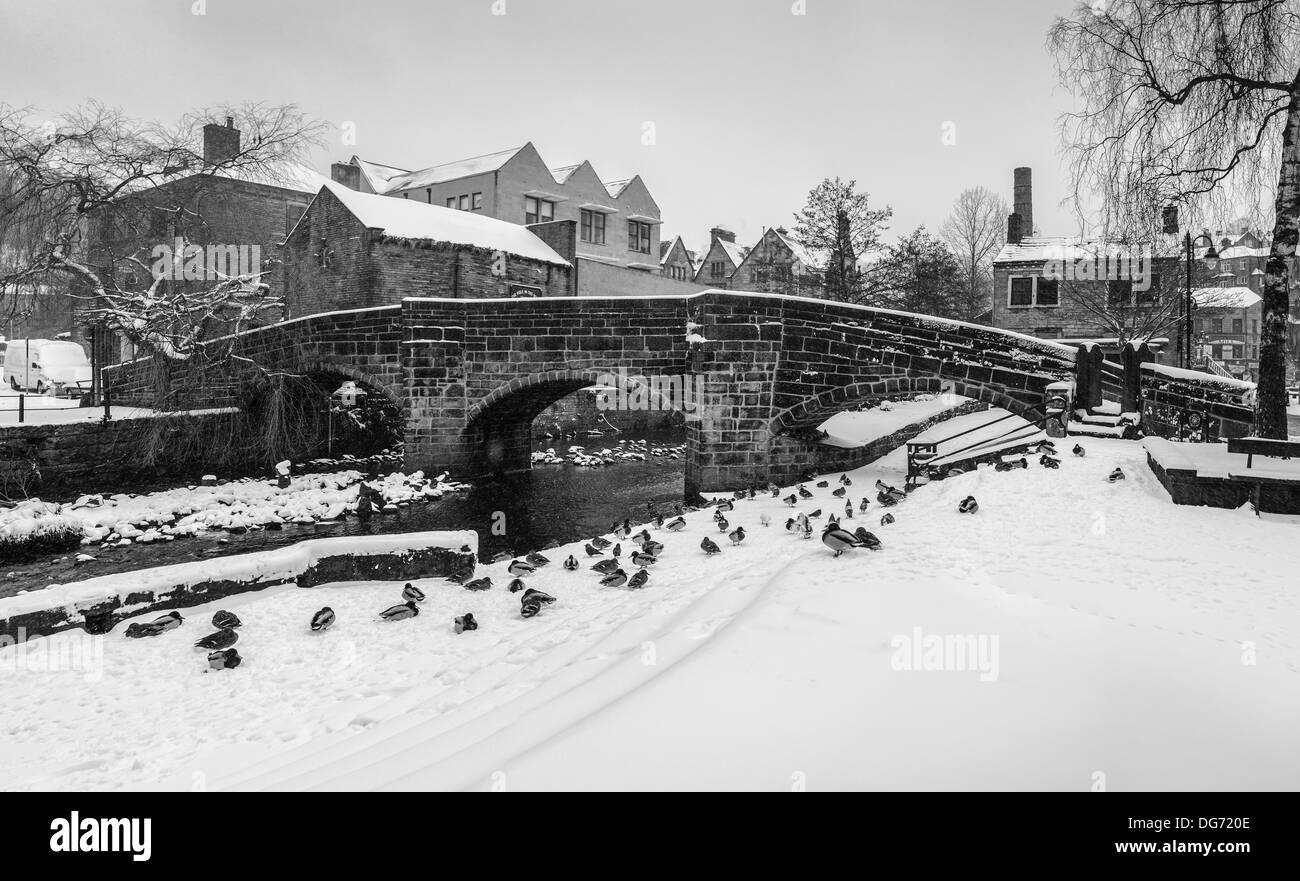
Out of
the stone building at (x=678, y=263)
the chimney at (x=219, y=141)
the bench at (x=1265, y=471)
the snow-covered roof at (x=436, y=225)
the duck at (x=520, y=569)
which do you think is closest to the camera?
the bench at (x=1265, y=471)

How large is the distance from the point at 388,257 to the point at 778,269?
17.7 m

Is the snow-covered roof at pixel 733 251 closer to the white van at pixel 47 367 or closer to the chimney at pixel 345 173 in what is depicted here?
the chimney at pixel 345 173

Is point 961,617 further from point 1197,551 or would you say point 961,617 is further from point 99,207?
point 99,207

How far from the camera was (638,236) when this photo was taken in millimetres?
40781

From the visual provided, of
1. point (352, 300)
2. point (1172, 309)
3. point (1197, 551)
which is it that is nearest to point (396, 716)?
point (1197, 551)

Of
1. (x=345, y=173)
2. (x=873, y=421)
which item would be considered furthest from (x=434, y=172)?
(x=873, y=421)

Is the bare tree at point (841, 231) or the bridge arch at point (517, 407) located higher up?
the bare tree at point (841, 231)

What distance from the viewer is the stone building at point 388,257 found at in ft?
80.7

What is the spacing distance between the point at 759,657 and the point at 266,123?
22.0 m

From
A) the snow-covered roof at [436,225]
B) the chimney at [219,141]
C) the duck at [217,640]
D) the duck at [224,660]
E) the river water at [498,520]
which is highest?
the chimney at [219,141]

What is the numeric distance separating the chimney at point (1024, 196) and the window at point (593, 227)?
61.8 ft

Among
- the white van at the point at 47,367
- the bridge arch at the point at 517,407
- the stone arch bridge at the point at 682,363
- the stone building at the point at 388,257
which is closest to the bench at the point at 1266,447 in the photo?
the stone arch bridge at the point at 682,363

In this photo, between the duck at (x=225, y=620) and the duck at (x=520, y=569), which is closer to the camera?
the duck at (x=225, y=620)

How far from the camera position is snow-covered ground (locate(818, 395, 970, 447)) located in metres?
18.2
